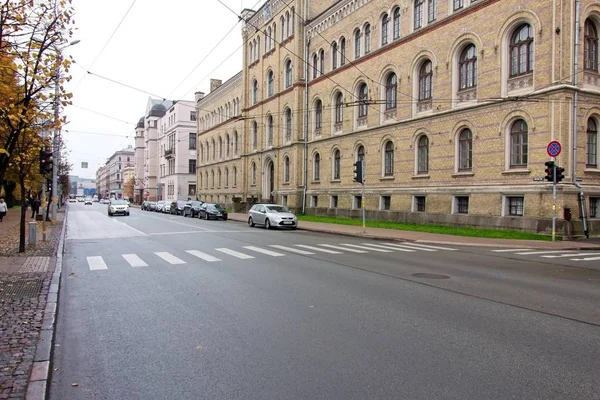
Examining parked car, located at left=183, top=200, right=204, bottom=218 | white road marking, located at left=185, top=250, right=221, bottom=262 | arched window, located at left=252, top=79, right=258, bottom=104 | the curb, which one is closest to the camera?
the curb

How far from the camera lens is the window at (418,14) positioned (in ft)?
88.6

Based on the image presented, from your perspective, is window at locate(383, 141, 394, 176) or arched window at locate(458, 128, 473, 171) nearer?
arched window at locate(458, 128, 473, 171)

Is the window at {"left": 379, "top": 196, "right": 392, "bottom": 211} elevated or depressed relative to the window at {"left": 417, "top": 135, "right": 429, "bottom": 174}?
depressed

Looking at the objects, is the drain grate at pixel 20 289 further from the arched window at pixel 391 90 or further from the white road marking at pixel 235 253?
the arched window at pixel 391 90

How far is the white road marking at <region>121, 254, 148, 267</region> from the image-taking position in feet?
37.1

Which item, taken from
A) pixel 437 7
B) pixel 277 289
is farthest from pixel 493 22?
pixel 277 289

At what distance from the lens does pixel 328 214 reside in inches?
1382

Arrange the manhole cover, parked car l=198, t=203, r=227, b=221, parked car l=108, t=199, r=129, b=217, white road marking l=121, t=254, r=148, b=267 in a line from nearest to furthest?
the manhole cover < white road marking l=121, t=254, r=148, b=267 < parked car l=198, t=203, r=227, b=221 < parked car l=108, t=199, r=129, b=217

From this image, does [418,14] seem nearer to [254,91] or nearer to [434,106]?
[434,106]

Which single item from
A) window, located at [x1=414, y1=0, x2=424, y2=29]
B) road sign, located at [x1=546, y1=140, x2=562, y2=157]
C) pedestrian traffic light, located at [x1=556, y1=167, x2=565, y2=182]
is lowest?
pedestrian traffic light, located at [x1=556, y1=167, x2=565, y2=182]

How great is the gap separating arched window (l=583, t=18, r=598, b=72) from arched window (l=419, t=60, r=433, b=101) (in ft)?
26.4

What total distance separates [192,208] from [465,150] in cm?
2714

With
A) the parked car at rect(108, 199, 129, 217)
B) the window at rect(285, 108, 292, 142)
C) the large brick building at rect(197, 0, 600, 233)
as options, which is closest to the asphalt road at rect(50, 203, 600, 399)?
the large brick building at rect(197, 0, 600, 233)

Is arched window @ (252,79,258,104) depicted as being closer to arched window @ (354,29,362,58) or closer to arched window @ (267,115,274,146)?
arched window @ (267,115,274,146)
